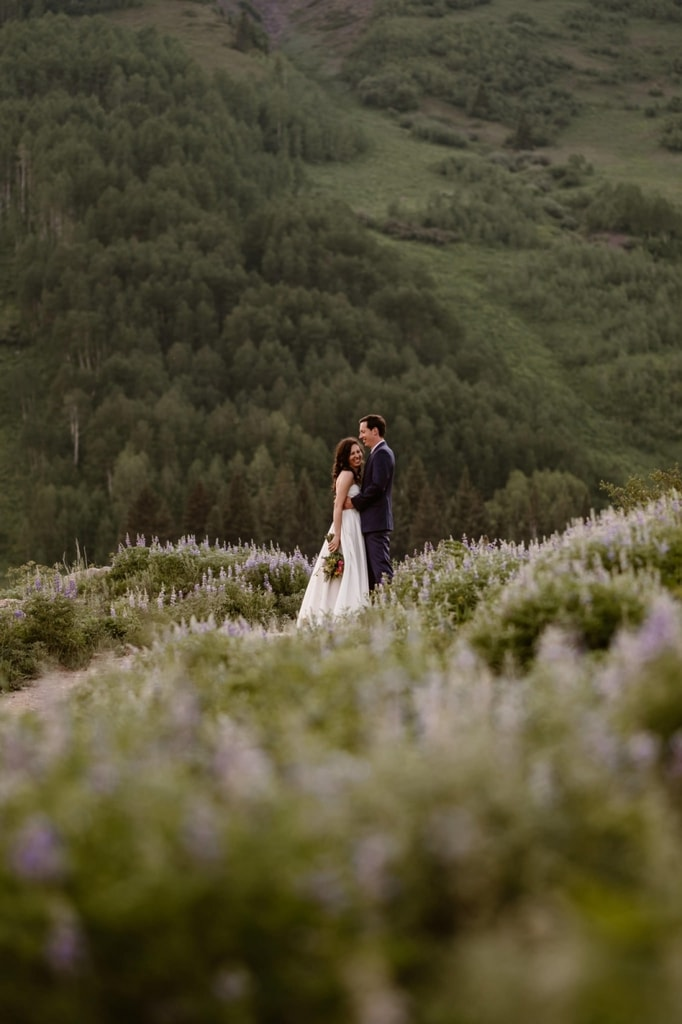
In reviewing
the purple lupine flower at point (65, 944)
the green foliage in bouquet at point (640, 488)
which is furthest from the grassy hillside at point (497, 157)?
the purple lupine flower at point (65, 944)

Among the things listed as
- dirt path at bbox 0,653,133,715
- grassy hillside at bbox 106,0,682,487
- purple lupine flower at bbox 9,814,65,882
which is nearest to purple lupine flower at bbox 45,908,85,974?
purple lupine flower at bbox 9,814,65,882

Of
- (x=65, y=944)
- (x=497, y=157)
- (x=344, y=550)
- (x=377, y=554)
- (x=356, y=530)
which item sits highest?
(x=65, y=944)

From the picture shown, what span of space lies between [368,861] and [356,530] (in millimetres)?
9537

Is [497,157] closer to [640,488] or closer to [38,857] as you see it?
[640,488]

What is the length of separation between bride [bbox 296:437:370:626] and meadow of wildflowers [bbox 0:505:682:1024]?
292 inches

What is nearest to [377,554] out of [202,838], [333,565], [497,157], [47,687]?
[333,565]

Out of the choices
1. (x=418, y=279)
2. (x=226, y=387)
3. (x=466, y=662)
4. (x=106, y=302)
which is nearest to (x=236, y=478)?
(x=226, y=387)

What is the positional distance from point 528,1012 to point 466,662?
2.35m

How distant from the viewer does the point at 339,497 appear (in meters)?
12.4

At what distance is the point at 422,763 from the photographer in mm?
3836

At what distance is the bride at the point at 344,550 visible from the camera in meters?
12.5

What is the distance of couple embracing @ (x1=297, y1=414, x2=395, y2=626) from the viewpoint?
1240 centimetres

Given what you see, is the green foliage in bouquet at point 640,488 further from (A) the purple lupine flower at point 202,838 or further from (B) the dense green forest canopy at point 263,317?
(B) the dense green forest canopy at point 263,317

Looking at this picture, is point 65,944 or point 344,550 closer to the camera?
point 65,944
